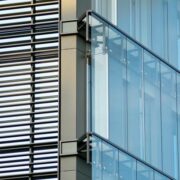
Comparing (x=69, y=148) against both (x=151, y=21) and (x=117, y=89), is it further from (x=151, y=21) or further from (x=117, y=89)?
(x=151, y=21)

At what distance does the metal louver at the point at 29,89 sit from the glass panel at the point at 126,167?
1.44m

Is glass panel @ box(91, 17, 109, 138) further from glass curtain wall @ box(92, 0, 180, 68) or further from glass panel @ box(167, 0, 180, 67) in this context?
glass panel @ box(167, 0, 180, 67)

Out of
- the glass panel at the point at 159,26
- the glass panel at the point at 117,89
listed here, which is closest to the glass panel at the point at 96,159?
the glass panel at the point at 117,89

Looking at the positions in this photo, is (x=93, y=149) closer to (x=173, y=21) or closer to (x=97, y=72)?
(x=97, y=72)

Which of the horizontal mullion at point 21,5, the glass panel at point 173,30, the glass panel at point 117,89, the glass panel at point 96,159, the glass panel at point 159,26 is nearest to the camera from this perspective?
the glass panel at point 96,159

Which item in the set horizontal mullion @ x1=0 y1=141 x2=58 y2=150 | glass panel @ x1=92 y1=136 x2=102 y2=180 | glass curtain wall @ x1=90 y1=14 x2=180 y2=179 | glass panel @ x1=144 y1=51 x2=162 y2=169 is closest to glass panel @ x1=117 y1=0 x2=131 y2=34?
glass curtain wall @ x1=90 y1=14 x2=180 y2=179

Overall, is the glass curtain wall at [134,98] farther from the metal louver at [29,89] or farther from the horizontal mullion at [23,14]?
the horizontal mullion at [23,14]

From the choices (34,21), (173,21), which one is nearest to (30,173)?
(34,21)

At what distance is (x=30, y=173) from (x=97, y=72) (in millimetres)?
2705

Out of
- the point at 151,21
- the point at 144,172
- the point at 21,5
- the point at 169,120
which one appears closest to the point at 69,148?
the point at 144,172

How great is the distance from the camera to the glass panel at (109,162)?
2798 cm

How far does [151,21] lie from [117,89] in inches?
129

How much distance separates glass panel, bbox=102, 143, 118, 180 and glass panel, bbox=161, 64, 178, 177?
274 centimetres

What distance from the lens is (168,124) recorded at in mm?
31562
